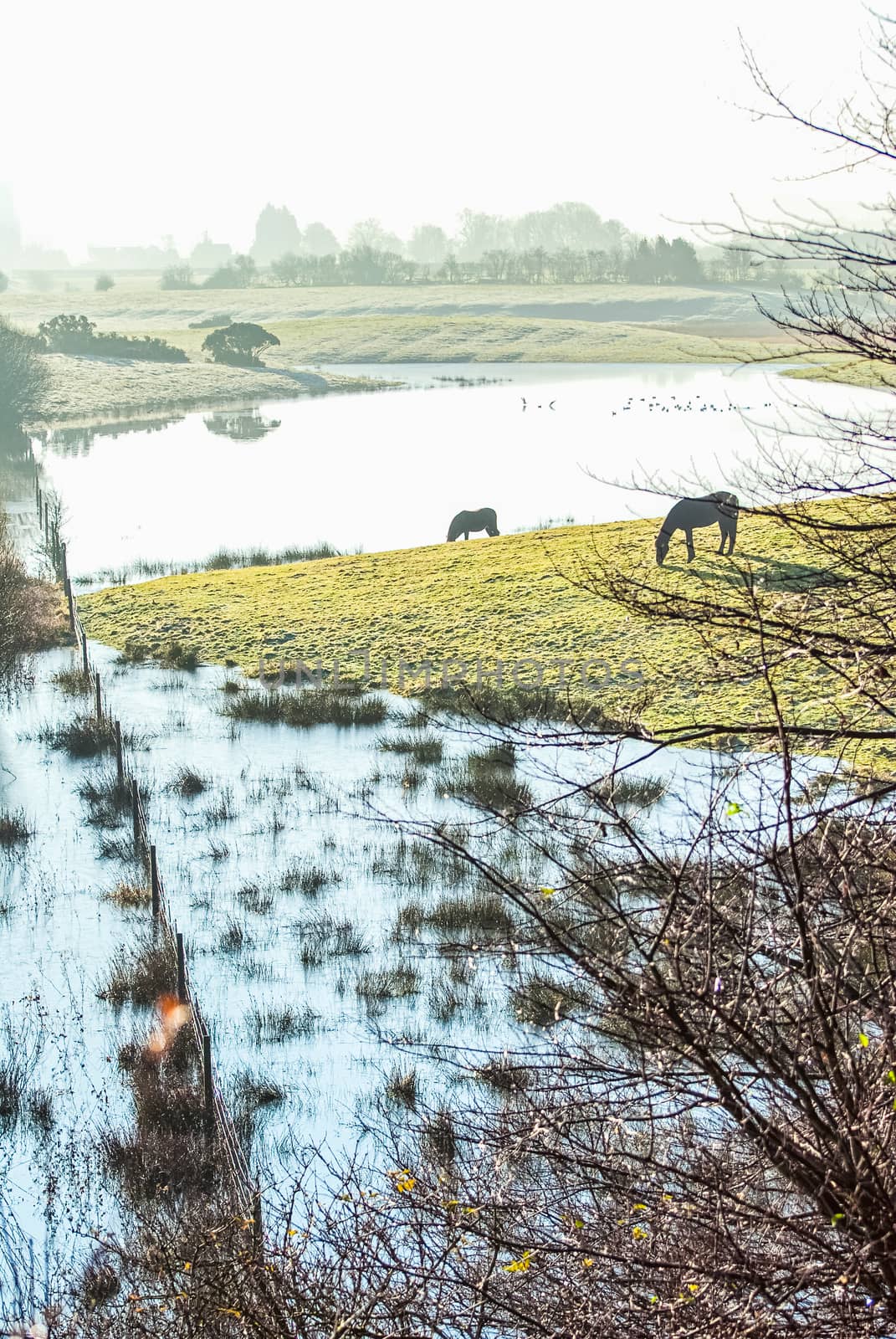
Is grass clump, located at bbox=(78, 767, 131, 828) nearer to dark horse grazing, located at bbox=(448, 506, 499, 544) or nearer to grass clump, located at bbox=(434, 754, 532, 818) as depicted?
grass clump, located at bbox=(434, 754, 532, 818)

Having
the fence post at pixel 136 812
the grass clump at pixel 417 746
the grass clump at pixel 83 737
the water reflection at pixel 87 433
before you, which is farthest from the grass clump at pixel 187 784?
the water reflection at pixel 87 433

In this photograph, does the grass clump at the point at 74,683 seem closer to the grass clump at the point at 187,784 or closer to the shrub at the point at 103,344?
the grass clump at the point at 187,784

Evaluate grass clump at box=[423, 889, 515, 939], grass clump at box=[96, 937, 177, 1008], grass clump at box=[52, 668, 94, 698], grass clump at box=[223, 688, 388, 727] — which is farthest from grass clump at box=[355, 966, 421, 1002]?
grass clump at box=[52, 668, 94, 698]

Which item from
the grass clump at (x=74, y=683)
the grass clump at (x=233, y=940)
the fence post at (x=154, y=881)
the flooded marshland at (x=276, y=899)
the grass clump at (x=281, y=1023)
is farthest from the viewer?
the grass clump at (x=74, y=683)

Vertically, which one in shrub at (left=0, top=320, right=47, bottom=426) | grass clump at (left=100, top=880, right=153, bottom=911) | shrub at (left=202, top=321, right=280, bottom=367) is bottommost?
grass clump at (left=100, top=880, right=153, bottom=911)

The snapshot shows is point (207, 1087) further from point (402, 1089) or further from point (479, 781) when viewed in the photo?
point (479, 781)

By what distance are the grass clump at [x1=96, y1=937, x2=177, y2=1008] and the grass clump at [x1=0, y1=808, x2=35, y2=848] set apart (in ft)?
10.8

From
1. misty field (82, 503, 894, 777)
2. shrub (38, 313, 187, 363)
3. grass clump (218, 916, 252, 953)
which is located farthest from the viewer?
shrub (38, 313, 187, 363)

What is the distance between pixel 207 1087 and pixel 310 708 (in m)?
10.9

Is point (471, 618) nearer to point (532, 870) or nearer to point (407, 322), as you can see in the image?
point (532, 870)

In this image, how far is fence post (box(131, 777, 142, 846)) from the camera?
1392cm

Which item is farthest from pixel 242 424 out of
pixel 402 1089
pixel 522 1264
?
pixel 522 1264

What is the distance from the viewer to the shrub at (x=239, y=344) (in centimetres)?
8256

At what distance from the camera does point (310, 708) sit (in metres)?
19.2
